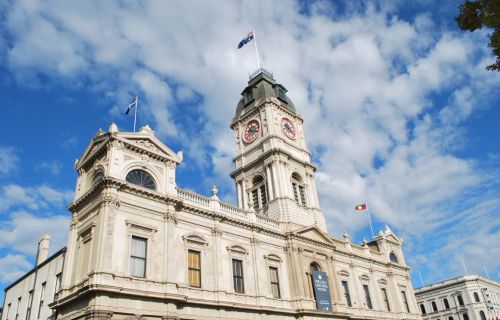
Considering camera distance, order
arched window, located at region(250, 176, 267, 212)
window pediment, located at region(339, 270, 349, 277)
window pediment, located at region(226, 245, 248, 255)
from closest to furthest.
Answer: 1. window pediment, located at region(226, 245, 248, 255)
2. window pediment, located at region(339, 270, 349, 277)
3. arched window, located at region(250, 176, 267, 212)

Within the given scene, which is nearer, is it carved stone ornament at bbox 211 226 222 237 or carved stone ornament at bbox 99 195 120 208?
carved stone ornament at bbox 99 195 120 208

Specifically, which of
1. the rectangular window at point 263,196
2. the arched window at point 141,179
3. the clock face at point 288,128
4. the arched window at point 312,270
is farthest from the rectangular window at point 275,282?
the clock face at point 288,128

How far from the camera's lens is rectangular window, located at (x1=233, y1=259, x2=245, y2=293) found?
2862cm

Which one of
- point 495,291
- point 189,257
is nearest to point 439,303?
point 495,291

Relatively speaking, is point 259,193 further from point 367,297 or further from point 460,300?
point 460,300

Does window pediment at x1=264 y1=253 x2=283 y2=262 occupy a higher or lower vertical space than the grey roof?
lower

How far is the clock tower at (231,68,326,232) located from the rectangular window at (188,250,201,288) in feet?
32.8

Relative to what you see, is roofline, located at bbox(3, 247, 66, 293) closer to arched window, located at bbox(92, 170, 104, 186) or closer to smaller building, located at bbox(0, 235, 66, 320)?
smaller building, located at bbox(0, 235, 66, 320)

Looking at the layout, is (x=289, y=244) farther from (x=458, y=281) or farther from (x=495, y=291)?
(x=495, y=291)

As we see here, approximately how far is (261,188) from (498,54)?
3061 centimetres

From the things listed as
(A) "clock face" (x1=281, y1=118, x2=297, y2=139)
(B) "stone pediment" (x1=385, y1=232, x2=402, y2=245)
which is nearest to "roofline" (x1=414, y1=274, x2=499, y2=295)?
(B) "stone pediment" (x1=385, y1=232, x2=402, y2=245)

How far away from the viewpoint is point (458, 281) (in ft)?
241

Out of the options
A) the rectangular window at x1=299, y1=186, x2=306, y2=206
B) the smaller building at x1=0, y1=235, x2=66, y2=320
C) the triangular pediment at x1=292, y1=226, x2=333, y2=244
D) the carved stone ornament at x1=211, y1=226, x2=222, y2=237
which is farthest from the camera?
the rectangular window at x1=299, y1=186, x2=306, y2=206

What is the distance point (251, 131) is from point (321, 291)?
1820cm
